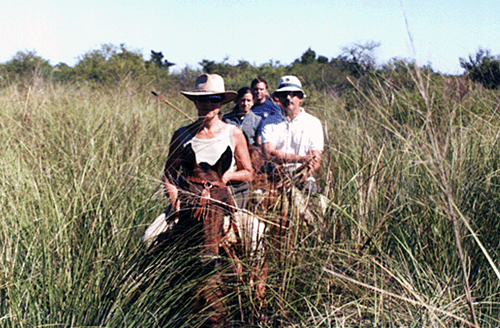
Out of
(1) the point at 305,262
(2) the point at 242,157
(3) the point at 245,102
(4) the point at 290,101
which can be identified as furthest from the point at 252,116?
(1) the point at 305,262

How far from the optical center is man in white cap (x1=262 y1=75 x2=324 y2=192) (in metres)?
2.78

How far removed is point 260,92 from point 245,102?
0.21m

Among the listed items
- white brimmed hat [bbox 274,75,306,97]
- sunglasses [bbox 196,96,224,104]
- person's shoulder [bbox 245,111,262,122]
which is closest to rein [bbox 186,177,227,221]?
sunglasses [bbox 196,96,224,104]

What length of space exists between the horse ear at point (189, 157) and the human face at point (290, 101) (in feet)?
2.74

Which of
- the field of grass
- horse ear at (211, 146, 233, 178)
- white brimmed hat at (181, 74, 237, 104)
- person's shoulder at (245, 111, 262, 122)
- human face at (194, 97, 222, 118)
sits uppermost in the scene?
white brimmed hat at (181, 74, 237, 104)

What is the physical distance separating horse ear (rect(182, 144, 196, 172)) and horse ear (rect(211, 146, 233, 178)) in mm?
126

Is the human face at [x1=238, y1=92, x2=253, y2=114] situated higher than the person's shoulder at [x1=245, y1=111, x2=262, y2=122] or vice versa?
the human face at [x1=238, y1=92, x2=253, y2=114]

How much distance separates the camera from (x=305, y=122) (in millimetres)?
3941

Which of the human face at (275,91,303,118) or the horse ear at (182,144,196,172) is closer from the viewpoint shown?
the horse ear at (182,144,196,172)

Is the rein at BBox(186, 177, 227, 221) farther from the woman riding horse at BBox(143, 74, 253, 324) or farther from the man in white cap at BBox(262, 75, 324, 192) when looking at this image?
the man in white cap at BBox(262, 75, 324, 192)

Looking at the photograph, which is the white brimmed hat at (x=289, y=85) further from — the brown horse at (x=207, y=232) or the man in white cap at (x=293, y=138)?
the brown horse at (x=207, y=232)

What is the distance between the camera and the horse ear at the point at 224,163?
3083 millimetres

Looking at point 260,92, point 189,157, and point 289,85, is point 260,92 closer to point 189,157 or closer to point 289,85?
point 289,85

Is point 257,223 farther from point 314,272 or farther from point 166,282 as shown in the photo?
point 166,282
